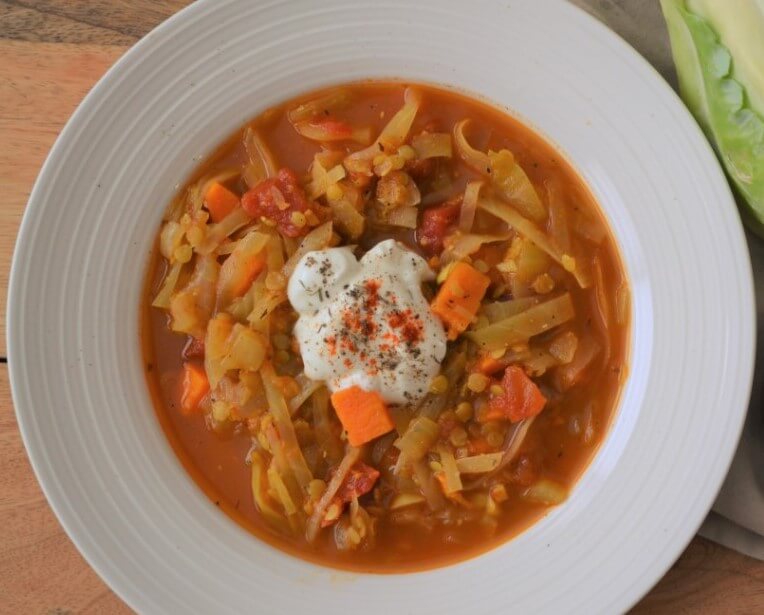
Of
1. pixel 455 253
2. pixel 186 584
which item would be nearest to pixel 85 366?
pixel 186 584

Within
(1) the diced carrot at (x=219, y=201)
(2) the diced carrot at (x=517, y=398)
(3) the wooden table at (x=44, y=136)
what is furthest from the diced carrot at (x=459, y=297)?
(3) the wooden table at (x=44, y=136)

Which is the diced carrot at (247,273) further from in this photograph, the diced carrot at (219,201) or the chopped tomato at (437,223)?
the chopped tomato at (437,223)

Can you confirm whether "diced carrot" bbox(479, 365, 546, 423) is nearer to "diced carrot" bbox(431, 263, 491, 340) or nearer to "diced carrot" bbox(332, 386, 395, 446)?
"diced carrot" bbox(431, 263, 491, 340)

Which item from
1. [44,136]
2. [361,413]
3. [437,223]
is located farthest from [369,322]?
[44,136]

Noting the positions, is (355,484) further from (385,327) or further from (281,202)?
(281,202)

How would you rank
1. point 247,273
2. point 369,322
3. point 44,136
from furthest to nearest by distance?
point 44,136 < point 247,273 < point 369,322
